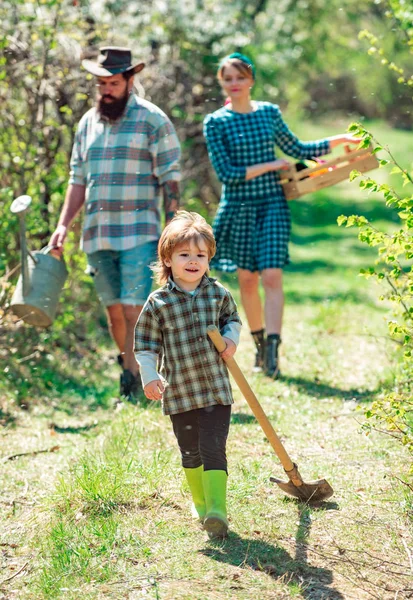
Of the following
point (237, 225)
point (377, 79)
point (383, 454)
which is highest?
point (377, 79)

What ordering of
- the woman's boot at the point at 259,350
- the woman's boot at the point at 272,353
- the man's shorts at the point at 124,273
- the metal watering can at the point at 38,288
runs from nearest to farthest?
the metal watering can at the point at 38,288
the man's shorts at the point at 124,273
the woman's boot at the point at 272,353
the woman's boot at the point at 259,350

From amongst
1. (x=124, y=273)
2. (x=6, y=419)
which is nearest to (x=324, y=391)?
(x=124, y=273)

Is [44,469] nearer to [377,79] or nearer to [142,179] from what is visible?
[142,179]

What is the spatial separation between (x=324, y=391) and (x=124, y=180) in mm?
1755

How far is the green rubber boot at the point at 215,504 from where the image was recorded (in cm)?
354

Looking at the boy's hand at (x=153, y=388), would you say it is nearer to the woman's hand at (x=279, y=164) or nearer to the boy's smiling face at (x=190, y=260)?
the boy's smiling face at (x=190, y=260)

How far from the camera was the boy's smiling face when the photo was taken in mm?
3627

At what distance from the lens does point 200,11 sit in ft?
33.9

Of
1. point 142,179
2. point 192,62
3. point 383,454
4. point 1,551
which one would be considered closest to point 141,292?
point 142,179

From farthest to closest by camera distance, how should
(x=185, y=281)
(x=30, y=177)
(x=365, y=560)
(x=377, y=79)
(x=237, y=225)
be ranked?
(x=377, y=79)
(x=30, y=177)
(x=237, y=225)
(x=185, y=281)
(x=365, y=560)

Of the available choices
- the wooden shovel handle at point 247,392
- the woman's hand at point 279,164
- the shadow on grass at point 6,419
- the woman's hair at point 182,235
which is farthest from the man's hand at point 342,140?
the shadow on grass at point 6,419

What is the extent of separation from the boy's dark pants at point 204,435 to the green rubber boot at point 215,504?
3 centimetres

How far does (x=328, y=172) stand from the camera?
223 inches

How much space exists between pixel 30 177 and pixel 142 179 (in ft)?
5.16
